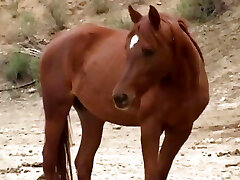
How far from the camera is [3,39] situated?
59.3ft

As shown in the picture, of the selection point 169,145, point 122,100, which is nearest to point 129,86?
point 122,100

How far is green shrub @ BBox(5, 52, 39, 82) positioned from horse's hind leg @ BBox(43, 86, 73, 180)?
9.44 metres

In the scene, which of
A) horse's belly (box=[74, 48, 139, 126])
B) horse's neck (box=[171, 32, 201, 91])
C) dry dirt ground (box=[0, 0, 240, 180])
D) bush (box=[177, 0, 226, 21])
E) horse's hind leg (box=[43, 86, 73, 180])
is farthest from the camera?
bush (box=[177, 0, 226, 21])

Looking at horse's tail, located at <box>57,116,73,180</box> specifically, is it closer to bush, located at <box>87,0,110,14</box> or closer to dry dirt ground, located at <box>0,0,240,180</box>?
dry dirt ground, located at <box>0,0,240,180</box>

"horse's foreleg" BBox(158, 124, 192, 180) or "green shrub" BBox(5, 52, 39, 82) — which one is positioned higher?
"horse's foreleg" BBox(158, 124, 192, 180)

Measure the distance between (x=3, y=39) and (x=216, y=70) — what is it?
663 cm

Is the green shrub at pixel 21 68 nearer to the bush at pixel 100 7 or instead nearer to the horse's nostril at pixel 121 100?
the bush at pixel 100 7

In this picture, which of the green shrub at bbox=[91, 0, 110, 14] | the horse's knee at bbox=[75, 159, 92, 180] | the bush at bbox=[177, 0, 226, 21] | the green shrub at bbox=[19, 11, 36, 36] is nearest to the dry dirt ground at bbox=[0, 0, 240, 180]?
the bush at bbox=[177, 0, 226, 21]

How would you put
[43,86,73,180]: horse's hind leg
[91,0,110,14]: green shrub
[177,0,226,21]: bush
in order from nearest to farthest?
1. [43,86,73,180]: horse's hind leg
2. [177,0,226,21]: bush
3. [91,0,110,14]: green shrub

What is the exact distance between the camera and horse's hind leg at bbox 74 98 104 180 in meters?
6.06

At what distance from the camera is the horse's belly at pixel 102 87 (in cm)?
521

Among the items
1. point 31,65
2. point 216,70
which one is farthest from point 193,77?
point 31,65

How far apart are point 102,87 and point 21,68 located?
407 inches

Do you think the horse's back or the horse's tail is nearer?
the horse's back
